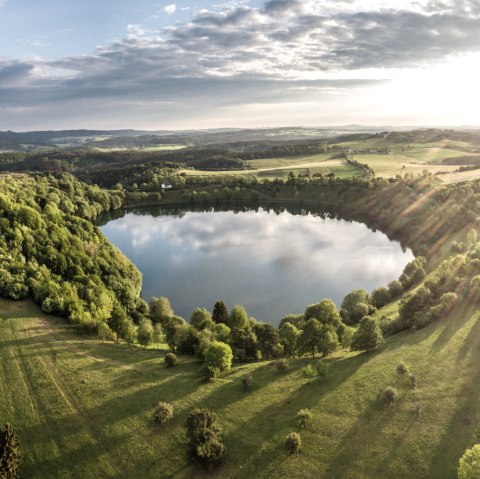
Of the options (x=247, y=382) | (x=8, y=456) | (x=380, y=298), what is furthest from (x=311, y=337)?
(x=8, y=456)

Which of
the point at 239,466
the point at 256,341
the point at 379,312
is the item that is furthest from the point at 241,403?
the point at 379,312

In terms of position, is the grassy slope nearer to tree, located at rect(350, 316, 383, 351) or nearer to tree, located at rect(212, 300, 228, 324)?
tree, located at rect(350, 316, 383, 351)

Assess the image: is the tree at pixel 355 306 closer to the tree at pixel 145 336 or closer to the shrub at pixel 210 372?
the shrub at pixel 210 372

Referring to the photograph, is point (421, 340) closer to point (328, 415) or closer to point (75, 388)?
point (328, 415)

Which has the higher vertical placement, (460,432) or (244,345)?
(460,432)

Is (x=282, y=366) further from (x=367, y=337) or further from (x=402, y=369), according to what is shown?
(x=402, y=369)
